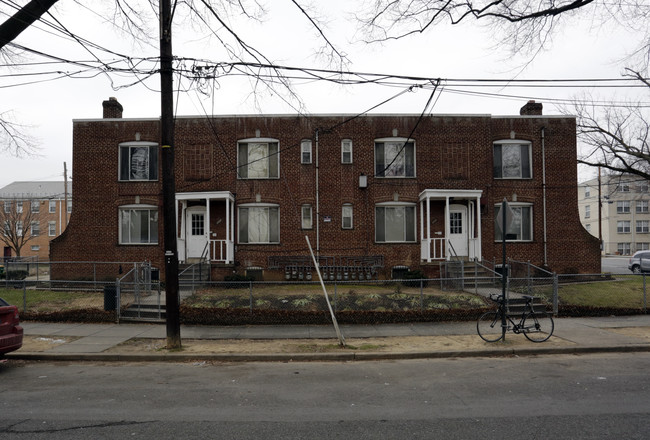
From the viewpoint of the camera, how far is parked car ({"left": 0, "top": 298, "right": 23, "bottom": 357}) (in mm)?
8062

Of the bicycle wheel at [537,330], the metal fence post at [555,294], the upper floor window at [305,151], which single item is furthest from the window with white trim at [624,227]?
the bicycle wheel at [537,330]

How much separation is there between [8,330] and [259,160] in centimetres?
1318

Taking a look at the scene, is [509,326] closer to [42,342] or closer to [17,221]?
[42,342]

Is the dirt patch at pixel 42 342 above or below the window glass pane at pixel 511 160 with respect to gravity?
below

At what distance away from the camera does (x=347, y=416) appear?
5.74 m

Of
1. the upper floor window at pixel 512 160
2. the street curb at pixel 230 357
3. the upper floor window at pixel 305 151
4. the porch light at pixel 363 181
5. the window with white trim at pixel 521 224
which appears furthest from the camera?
the upper floor window at pixel 512 160

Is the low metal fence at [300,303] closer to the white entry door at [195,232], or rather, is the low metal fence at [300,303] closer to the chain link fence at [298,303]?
the chain link fence at [298,303]

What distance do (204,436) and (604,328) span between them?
10.9 metres

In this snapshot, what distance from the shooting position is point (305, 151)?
2008cm

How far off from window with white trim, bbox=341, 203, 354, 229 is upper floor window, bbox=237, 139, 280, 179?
3375 millimetres

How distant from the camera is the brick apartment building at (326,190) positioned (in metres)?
19.8

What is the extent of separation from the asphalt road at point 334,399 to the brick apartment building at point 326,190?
11.0 m

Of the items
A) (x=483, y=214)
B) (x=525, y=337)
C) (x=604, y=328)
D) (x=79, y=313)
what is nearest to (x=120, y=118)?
(x=79, y=313)

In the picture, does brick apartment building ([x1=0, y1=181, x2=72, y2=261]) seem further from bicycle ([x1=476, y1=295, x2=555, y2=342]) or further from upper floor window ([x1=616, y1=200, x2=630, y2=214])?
upper floor window ([x1=616, y1=200, x2=630, y2=214])
